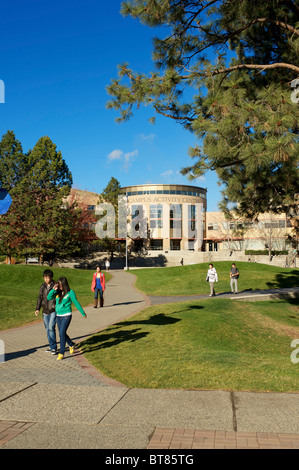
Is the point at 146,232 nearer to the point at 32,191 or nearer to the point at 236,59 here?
the point at 32,191

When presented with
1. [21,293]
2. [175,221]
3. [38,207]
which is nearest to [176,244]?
[175,221]

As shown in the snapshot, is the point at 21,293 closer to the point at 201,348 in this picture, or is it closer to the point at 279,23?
the point at 201,348

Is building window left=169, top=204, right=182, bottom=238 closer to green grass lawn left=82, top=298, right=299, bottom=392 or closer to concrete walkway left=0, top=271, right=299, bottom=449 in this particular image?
green grass lawn left=82, top=298, right=299, bottom=392

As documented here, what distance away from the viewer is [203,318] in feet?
40.9

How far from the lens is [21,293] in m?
19.5

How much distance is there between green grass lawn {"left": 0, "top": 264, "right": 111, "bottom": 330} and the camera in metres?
13.3

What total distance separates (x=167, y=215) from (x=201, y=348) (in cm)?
6221

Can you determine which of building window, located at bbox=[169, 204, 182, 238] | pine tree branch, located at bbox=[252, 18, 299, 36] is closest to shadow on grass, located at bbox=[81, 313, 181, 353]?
pine tree branch, located at bbox=[252, 18, 299, 36]

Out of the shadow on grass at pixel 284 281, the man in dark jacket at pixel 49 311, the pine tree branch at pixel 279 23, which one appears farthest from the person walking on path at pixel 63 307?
the shadow on grass at pixel 284 281

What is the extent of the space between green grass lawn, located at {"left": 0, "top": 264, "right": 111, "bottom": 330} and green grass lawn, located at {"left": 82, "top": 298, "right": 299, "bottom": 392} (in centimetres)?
400

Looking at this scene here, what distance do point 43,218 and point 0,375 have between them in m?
34.5

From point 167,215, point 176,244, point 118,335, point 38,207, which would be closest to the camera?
point 118,335

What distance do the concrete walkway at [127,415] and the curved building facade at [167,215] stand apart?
61446 mm

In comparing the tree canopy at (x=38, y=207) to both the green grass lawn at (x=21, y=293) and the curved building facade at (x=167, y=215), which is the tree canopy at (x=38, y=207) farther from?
the curved building facade at (x=167, y=215)
